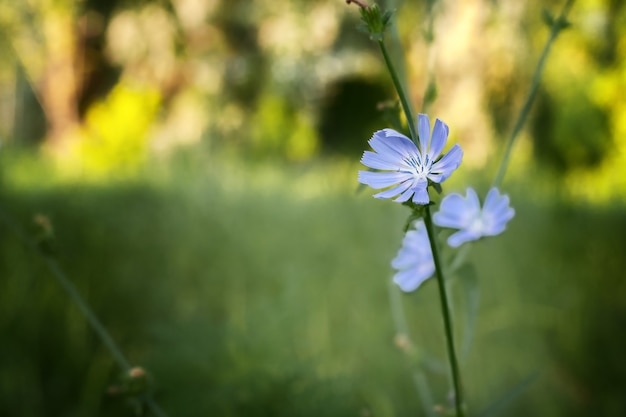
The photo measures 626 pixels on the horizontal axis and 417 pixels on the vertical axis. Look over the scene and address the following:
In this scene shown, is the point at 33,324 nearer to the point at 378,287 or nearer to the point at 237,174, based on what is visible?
the point at 378,287

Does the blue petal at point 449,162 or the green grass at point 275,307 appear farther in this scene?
the green grass at point 275,307

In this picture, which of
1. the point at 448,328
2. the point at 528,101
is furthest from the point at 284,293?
the point at 448,328

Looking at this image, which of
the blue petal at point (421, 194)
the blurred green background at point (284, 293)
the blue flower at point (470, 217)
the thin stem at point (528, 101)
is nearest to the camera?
the blue petal at point (421, 194)

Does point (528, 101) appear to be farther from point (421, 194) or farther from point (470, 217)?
point (421, 194)

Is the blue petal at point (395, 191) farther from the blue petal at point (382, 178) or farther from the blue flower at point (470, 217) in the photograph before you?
the blue flower at point (470, 217)

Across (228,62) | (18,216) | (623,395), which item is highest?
(228,62)

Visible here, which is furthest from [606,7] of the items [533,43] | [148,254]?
[148,254]

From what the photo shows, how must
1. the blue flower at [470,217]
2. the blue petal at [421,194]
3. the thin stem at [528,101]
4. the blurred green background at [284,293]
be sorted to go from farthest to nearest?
the blurred green background at [284,293]
the thin stem at [528,101]
the blue flower at [470,217]
the blue petal at [421,194]

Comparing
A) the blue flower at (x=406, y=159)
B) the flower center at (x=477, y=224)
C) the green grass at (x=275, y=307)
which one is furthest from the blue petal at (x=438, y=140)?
the green grass at (x=275, y=307)
